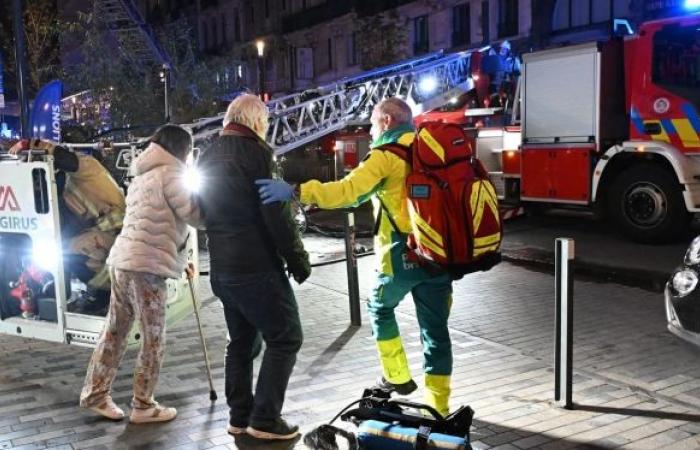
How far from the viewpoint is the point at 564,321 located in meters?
4.52

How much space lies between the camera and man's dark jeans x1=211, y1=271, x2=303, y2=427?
150 inches

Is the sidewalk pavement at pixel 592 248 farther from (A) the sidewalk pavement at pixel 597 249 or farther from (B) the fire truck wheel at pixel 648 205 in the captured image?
(B) the fire truck wheel at pixel 648 205

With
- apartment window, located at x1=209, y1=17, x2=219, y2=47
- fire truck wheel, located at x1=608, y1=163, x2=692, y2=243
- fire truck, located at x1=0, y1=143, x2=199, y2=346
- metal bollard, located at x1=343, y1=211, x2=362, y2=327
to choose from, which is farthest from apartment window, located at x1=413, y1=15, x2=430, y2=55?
fire truck, located at x1=0, y1=143, x2=199, y2=346

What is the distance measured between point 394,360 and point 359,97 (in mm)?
10138

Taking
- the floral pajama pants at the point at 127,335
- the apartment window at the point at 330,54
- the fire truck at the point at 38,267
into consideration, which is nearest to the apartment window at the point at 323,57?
the apartment window at the point at 330,54

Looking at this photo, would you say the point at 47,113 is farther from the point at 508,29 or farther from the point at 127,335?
the point at 508,29

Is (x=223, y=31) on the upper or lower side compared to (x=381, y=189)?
upper

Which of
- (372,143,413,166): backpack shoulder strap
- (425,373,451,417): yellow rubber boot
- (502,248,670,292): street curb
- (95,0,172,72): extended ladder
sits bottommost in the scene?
A: (502,248,670,292): street curb

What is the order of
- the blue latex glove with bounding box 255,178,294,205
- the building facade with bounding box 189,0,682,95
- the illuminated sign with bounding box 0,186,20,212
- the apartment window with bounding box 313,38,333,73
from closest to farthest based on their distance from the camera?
the blue latex glove with bounding box 255,178,294,205 → the illuminated sign with bounding box 0,186,20,212 → the building facade with bounding box 189,0,682,95 → the apartment window with bounding box 313,38,333,73

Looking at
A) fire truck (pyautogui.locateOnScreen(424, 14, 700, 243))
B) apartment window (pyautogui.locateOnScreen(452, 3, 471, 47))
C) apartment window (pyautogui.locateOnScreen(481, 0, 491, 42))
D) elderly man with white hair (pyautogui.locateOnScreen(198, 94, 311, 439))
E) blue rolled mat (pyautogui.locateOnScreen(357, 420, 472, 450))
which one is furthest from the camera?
apartment window (pyautogui.locateOnScreen(452, 3, 471, 47))

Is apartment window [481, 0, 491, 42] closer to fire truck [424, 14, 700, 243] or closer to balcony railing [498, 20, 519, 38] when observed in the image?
balcony railing [498, 20, 519, 38]

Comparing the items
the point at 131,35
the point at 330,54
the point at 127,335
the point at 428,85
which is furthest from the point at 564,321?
the point at 330,54

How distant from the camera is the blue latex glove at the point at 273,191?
3.67m

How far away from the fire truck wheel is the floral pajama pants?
27.1ft
